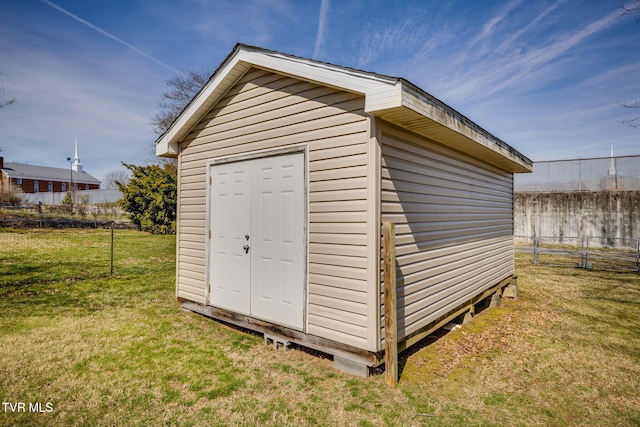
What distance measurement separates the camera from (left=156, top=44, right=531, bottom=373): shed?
11.1 feet

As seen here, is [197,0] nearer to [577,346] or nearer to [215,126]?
[215,126]

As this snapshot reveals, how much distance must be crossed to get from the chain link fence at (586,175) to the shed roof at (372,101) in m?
13.3

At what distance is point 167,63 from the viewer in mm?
22516

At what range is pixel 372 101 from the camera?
312cm

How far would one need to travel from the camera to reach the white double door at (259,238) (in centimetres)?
403

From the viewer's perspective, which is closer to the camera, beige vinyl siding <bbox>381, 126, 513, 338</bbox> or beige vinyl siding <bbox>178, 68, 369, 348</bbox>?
beige vinyl siding <bbox>178, 68, 369, 348</bbox>

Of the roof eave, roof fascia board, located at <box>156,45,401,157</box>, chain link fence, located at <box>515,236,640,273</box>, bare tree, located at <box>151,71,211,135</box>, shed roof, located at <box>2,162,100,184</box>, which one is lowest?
chain link fence, located at <box>515,236,640,273</box>

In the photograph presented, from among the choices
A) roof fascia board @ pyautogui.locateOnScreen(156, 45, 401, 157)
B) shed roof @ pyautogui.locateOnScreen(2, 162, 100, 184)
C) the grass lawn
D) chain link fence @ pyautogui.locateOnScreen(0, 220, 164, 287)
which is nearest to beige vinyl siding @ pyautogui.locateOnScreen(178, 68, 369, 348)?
roof fascia board @ pyautogui.locateOnScreen(156, 45, 401, 157)

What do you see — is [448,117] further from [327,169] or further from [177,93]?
[177,93]

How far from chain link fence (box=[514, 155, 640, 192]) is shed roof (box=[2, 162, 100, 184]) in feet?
197

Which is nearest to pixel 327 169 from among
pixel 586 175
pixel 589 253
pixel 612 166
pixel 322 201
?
pixel 322 201

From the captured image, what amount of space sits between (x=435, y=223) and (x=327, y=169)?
1898 millimetres

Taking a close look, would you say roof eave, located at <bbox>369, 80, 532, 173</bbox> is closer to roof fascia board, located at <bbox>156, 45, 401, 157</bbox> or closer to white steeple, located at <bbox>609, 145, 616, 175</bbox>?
roof fascia board, located at <bbox>156, 45, 401, 157</bbox>

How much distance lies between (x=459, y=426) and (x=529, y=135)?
1004 inches
